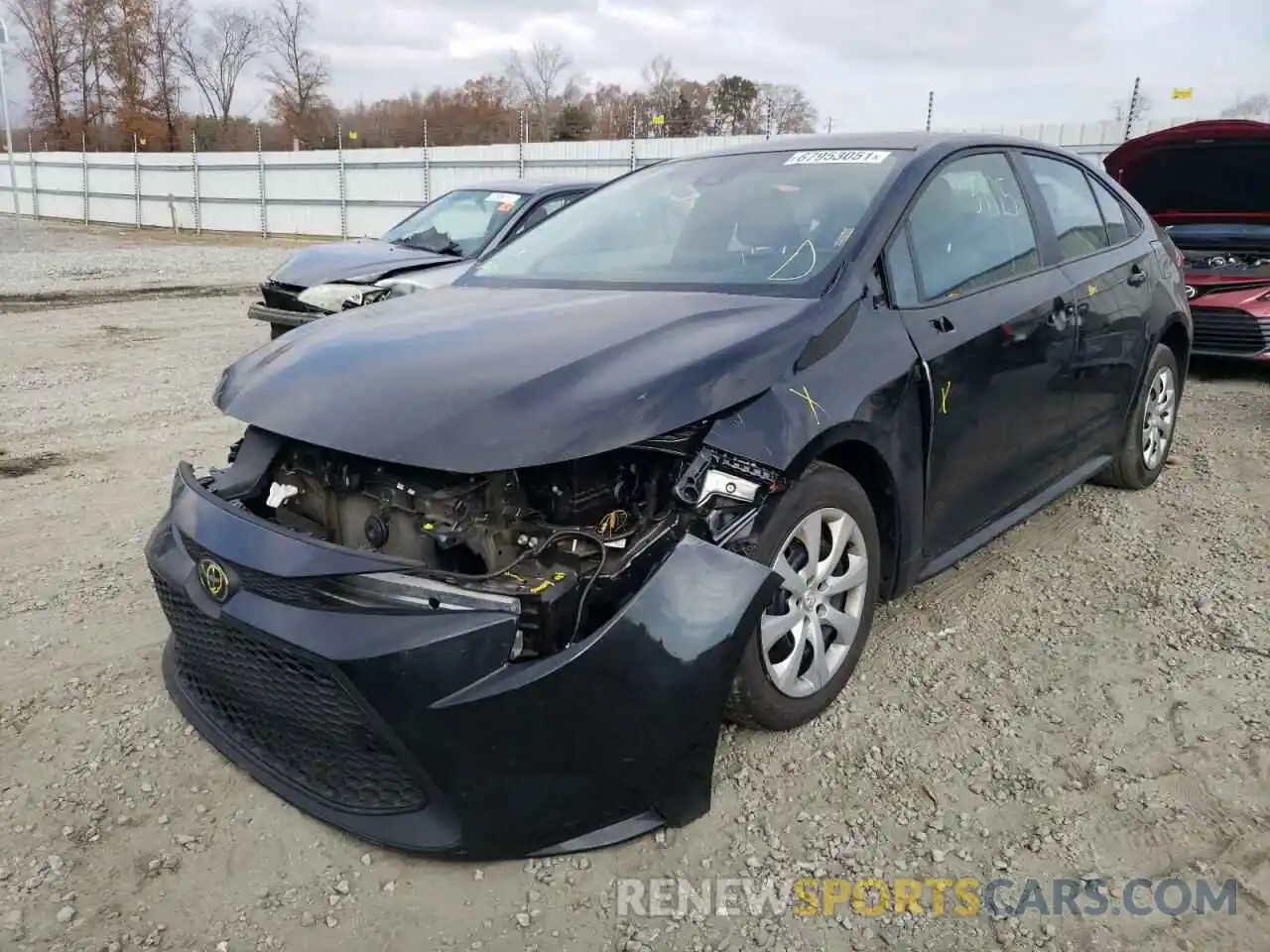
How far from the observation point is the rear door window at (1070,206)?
3.84 m

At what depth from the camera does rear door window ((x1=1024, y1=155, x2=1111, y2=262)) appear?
3.84 metres

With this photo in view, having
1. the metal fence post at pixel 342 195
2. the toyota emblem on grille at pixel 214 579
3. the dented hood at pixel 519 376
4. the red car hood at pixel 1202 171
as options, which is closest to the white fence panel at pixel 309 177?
the metal fence post at pixel 342 195

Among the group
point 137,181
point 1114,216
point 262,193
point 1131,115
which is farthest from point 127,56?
point 1114,216

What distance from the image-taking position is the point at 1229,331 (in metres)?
7.24

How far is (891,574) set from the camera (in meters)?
2.96

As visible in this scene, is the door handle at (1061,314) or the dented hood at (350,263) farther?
the dented hood at (350,263)

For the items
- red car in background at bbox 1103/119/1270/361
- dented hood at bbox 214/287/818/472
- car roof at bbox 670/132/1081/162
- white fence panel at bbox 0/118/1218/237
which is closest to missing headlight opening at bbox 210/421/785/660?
dented hood at bbox 214/287/818/472

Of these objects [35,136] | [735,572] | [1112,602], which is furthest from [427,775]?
[35,136]

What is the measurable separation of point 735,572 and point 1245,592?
2.58 meters

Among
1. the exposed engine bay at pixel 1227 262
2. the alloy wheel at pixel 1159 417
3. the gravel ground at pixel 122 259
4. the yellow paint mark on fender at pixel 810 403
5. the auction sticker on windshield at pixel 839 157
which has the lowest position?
the gravel ground at pixel 122 259

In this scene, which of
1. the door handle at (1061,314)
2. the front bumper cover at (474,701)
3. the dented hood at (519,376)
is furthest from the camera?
the door handle at (1061,314)

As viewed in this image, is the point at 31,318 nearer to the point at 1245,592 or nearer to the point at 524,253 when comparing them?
the point at 524,253

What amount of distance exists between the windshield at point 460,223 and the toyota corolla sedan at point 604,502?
5004 millimetres

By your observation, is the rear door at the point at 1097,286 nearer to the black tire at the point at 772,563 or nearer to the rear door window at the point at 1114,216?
the rear door window at the point at 1114,216
